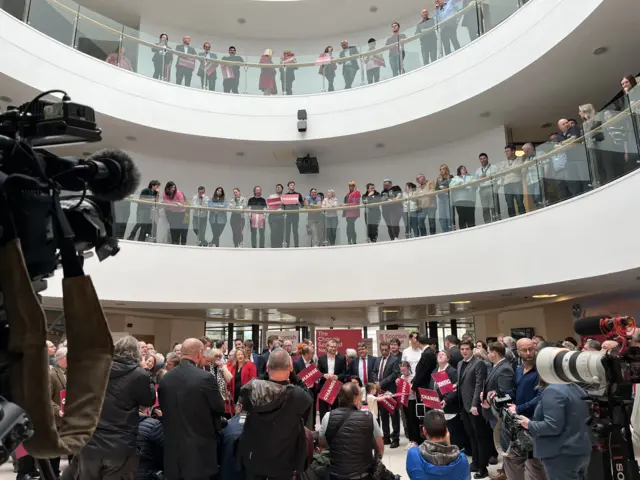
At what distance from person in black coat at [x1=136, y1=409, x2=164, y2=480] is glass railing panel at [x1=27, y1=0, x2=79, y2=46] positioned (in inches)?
388

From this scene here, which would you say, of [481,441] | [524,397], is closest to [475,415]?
[481,441]

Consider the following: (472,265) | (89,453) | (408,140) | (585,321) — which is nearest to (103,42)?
(408,140)

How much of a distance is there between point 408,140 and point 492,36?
11.3 ft

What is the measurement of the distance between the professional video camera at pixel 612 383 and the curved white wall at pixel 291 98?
7.49 meters

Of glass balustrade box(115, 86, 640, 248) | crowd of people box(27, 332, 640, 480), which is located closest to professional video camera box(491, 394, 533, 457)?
crowd of people box(27, 332, 640, 480)

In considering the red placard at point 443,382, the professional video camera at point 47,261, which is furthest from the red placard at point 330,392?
the professional video camera at point 47,261

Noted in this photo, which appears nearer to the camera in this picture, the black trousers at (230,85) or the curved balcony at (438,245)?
the curved balcony at (438,245)

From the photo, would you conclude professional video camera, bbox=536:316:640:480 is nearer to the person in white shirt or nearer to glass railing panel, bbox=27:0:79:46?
the person in white shirt

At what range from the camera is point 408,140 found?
42.5 ft

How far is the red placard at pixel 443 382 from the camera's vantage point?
5828 mm

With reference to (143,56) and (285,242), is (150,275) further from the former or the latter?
(143,56)

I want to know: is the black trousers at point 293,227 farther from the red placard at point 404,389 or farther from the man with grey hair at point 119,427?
the man with grey hair at point 119,427

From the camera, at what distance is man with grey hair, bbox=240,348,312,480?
3.15 metres

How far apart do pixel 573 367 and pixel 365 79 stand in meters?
11.0
